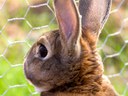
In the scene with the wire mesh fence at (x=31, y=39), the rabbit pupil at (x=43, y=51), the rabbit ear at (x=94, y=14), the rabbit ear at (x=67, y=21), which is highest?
the rabbit ear at (x=67, y=21)

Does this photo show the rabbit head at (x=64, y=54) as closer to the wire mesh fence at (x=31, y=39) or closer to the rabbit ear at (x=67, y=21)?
the rabbit ear at (x=67, y=21)

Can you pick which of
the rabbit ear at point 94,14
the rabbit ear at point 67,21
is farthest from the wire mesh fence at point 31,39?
the rabbit ear at point 67,21

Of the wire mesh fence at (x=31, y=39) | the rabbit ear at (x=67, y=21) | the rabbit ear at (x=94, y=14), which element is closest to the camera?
the rabbit ear at (x=67, y=21)

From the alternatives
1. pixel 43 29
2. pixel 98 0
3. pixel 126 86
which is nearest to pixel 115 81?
pixel 126 86

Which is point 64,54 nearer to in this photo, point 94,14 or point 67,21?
point 67,21

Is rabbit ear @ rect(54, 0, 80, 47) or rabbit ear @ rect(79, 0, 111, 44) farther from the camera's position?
rabbit ear @ rect(79, 0, 111, 44)

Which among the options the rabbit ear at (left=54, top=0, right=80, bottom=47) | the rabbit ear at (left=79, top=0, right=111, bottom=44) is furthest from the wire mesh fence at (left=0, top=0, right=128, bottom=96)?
the rabbit ear at (left=54, top=0, right=80, bottom=47)

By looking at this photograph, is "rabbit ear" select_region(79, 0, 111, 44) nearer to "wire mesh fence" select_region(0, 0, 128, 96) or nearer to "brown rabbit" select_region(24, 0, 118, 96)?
"brown rabbit" select_region(24, 0, 118, 96)
